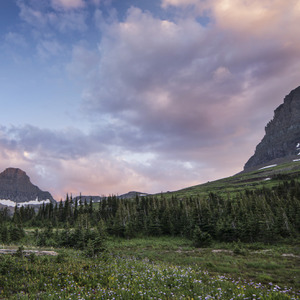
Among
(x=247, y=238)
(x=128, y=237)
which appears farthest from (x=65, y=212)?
(x=247, y=238)

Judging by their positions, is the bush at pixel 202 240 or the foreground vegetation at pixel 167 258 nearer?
the foreground vegetation at pixel 167 258

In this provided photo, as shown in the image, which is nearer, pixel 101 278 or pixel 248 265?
pixel 101 278

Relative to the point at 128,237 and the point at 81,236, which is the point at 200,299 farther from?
the point at 128,237

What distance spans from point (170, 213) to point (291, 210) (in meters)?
34.1

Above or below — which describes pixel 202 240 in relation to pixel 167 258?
below

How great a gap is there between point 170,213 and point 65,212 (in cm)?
6830

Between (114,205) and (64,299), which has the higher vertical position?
(114,205)

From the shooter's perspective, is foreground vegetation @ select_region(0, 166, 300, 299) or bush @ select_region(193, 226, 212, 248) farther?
bush @ select_region(193, 226, 212, 248)

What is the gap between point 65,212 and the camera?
107750 mm

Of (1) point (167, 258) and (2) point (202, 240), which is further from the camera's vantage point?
(2) point (202, 240)

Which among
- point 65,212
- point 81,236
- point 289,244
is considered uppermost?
point 65,212

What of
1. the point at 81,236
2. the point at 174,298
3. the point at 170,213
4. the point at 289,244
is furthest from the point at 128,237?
the point at 174,298

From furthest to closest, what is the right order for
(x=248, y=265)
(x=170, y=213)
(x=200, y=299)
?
1. (x=170, y=213)
2. (x=248, y=265)
3. (x=200, y=299)

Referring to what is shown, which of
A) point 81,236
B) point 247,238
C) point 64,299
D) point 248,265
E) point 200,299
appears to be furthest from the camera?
point 247,238
